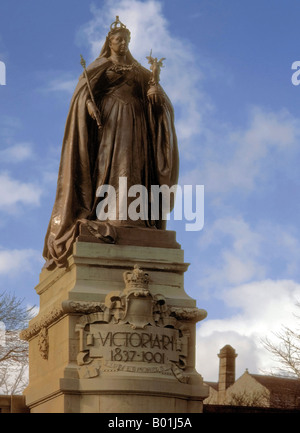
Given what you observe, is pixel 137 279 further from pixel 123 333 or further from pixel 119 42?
pixel 119 42

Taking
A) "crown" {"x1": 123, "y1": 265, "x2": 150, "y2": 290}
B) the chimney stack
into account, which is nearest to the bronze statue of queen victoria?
"crown" {"x1": 123, "y1": 265, "x2": 150, "y2": 290}

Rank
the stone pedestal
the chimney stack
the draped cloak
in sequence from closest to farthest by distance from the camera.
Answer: the stone pedestal → the draped cloak → the chimney stack

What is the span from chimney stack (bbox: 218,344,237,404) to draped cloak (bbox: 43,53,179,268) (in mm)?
38073

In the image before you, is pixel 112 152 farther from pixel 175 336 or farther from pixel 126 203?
pixel 175 336

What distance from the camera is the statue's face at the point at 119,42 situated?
777 inches

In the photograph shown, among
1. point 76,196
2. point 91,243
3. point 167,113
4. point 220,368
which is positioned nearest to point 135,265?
point 91,243

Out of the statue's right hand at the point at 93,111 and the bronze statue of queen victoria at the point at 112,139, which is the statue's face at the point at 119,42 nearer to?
the bronze statue of queen victoria at the point at 112,139

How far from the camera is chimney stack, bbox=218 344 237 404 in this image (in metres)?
56.8

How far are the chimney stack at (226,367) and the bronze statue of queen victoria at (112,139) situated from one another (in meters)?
38.1

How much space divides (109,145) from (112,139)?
0.41 ft

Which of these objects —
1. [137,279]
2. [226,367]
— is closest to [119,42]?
[137,279]

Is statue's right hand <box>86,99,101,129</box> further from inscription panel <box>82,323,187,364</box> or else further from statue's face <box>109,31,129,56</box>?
inscription panel <box>82,323,187,364</box>

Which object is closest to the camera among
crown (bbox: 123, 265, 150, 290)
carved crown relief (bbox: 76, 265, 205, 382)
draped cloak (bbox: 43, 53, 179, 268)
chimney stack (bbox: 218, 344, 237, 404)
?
carved crown relief (bbox: 76, 265, 205, 382)
